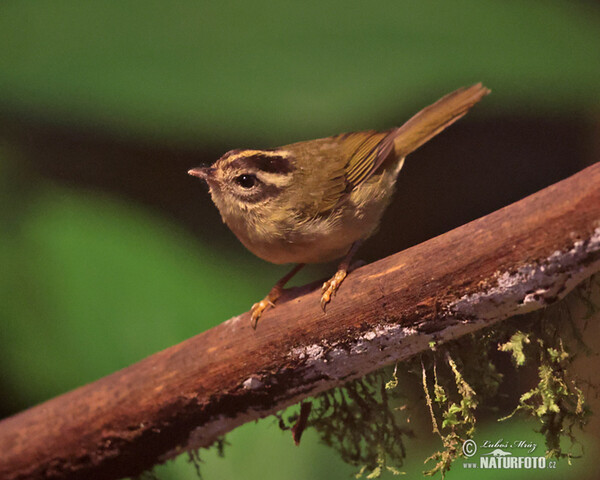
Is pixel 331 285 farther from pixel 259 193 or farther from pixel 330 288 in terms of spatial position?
pixel 259 193

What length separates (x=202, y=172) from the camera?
4.36 ft

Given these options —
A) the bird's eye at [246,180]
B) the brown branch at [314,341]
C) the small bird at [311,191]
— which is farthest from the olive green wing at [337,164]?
the brown branch at [314,341]

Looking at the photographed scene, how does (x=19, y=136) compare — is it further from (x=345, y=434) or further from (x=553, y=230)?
(x=553, y=230)

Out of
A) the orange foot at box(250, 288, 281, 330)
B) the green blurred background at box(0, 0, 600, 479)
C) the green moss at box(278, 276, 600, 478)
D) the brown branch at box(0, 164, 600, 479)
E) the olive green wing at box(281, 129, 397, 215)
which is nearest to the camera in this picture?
the brown branch at box(0, 164, 600, 479)

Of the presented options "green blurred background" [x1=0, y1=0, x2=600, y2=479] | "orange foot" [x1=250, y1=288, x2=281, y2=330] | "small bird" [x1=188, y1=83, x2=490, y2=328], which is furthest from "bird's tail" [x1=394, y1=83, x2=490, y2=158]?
"orange foot" [x1=250, y1=288, x2=281, y2=330]

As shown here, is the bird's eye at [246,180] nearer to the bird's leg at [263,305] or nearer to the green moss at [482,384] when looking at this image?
the bird's leg at [263,305]

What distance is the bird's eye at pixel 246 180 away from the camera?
1.36m

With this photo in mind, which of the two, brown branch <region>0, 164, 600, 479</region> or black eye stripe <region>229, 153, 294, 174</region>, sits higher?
black eye stripe <region>229, 153, 294, 174</region>

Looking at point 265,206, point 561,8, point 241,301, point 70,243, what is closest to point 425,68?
point 561,8

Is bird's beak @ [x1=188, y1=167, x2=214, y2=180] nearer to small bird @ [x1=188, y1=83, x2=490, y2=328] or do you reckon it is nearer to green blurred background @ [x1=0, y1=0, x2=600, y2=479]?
small bird @ [x1=188, y1=83, x2=490, y2=328]

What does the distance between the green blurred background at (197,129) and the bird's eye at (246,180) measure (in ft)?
1.62

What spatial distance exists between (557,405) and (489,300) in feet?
0.91

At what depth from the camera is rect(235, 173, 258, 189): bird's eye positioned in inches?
53.4

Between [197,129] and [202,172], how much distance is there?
683mm
